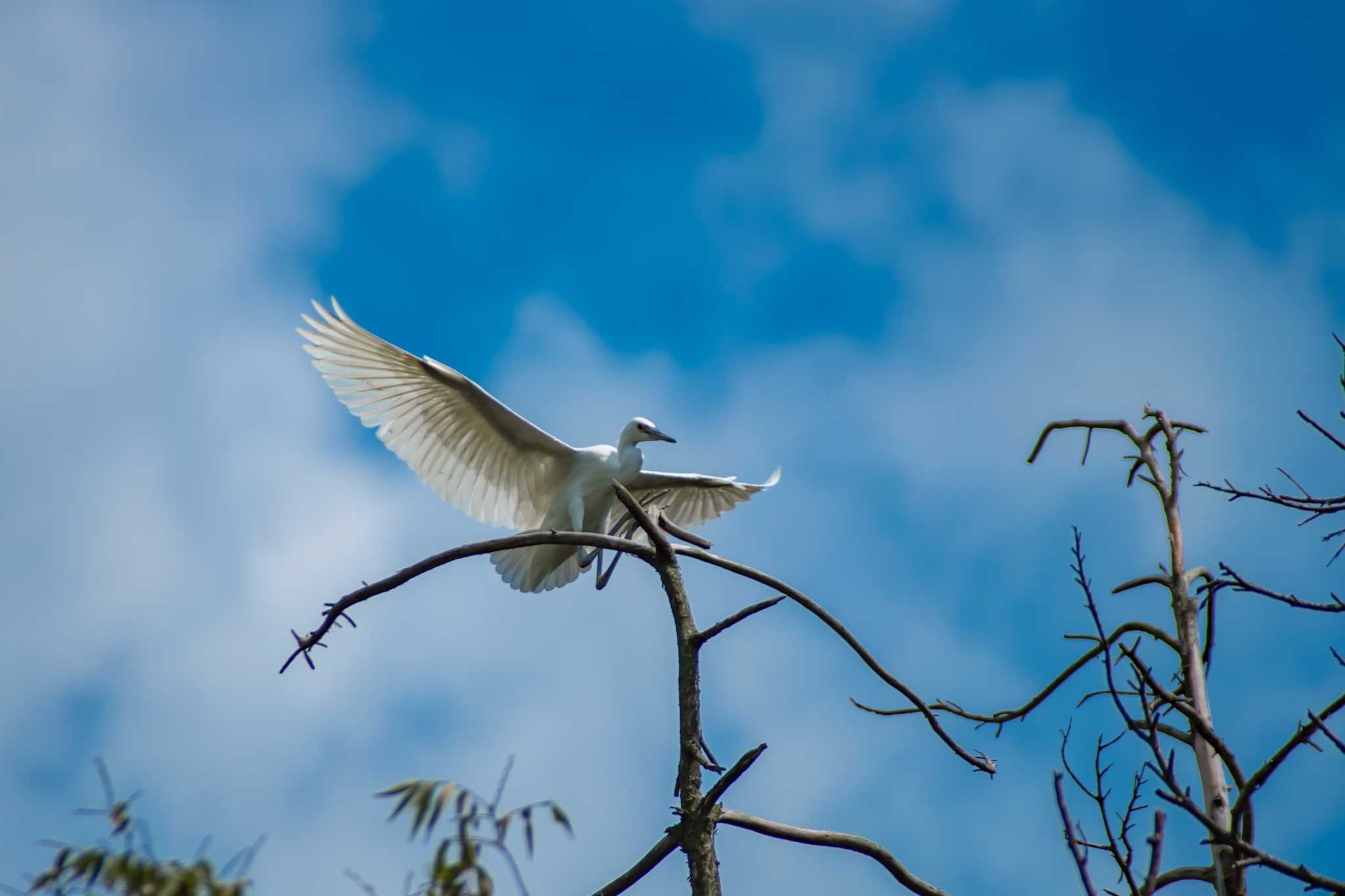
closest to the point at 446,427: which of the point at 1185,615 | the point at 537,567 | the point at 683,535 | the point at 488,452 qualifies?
the point at 488,452

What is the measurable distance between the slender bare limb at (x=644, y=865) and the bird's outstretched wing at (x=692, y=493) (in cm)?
376

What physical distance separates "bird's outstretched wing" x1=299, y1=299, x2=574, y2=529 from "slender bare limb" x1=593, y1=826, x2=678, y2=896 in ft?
11.7

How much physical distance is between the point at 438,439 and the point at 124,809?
472 cm

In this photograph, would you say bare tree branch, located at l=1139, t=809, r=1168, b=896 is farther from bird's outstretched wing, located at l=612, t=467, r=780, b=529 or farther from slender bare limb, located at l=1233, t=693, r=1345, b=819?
bird's outstretched wing, located at l=612, t=467, r=780, b=529

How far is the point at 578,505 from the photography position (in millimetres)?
7695

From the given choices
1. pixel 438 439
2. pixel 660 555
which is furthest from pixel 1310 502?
pixel 438 439

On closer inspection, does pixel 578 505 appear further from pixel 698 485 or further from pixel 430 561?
pixel 430 561

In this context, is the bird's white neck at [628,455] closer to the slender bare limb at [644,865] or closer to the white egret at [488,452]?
the white egret at [488,452]

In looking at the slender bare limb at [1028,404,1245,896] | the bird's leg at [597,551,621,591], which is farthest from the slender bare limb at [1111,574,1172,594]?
the bird's leg at [597,551,621,591]

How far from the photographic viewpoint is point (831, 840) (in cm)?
451

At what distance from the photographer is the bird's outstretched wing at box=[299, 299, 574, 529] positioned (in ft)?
24.1

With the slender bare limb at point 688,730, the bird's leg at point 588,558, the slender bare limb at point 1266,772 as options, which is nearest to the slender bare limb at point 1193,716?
the slender bare limb at point 1266,772

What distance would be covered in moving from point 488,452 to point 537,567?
77cm

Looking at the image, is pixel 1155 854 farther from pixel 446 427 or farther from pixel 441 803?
pixel 446 427
